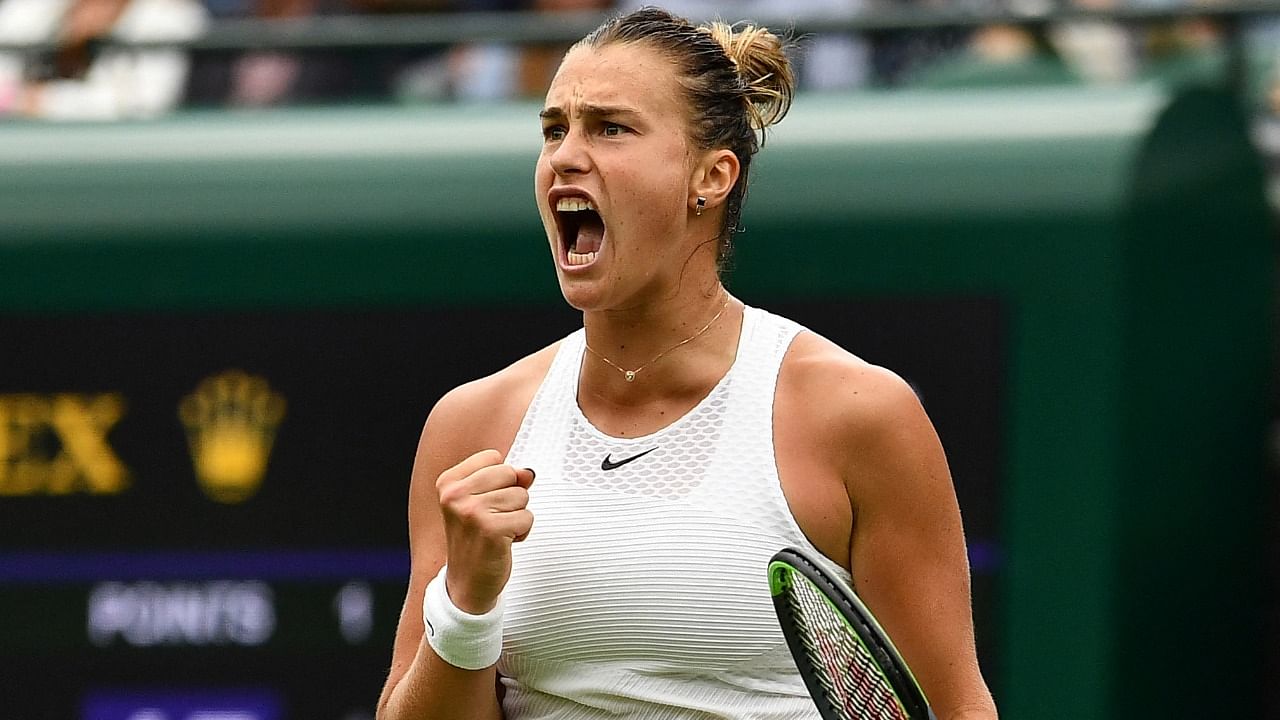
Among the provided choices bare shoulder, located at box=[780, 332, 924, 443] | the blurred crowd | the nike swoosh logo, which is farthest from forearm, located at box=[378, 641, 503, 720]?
the blurred crowd

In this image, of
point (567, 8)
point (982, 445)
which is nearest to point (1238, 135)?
point (982, 445)

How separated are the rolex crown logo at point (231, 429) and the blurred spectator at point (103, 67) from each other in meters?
0.79

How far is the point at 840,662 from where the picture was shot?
2387mm

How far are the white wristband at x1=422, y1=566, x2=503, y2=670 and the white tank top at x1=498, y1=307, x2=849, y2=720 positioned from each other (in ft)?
0.24

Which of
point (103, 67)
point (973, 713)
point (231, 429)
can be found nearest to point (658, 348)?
point (973, 713)

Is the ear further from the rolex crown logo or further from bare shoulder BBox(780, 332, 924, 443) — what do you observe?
the rolex crown logo

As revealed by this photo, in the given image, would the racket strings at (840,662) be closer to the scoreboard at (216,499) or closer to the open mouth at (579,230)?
the open mouth at (579,230)

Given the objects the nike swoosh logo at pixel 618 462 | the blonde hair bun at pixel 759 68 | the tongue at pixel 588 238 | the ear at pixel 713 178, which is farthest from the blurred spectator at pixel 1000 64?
the nike swoosh logo at pixel 618 462

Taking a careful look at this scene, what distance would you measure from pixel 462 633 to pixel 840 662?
404mm

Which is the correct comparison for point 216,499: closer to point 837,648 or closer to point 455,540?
point 455,540

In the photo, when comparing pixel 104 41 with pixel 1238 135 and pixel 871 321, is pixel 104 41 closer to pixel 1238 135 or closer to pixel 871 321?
pixel 871 321

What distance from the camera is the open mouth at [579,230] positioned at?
2562 mm

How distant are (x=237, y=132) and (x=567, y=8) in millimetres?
1088

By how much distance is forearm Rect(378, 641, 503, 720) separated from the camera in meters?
2.48
